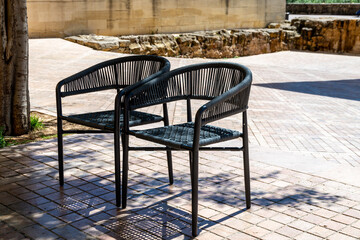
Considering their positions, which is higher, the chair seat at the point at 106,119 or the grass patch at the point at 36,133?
the chair seat at the point at 106,119

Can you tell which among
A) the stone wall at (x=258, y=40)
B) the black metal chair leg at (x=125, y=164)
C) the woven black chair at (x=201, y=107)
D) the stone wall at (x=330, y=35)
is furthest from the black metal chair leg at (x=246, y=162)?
the stone wall at (x=330, y=35)

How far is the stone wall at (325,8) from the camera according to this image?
33750mm

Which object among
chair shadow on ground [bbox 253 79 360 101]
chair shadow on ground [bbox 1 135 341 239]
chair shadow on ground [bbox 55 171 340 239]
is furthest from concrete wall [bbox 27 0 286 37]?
chair shadow on ground [bbox 55 171 340 239]

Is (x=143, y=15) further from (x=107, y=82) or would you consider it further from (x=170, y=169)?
(x=170, y=169)

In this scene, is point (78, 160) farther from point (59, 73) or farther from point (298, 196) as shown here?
point (59, 73)

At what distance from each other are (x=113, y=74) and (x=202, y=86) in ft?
2.98

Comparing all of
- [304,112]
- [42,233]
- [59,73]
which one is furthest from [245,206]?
[59,73]

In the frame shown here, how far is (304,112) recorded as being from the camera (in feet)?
28.3

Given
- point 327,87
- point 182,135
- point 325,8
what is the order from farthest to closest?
point 325,8
point 327,87
point 182,135

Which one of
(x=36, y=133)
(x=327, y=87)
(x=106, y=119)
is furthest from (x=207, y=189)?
(x=327, y=87)

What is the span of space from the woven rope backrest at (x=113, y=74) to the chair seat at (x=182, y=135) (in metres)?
0.77

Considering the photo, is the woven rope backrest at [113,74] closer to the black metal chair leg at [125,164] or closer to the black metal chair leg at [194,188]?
the black metal chair leg at [125,164]

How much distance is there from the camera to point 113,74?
4.86 m

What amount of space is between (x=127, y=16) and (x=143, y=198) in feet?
53.3
